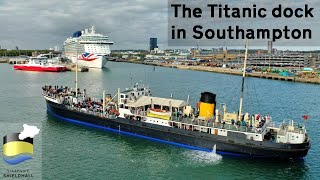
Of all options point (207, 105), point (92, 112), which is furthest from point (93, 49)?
point (207, 105)

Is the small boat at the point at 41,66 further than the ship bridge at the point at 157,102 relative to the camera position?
Yes

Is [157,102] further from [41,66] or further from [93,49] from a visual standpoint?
[93,49]

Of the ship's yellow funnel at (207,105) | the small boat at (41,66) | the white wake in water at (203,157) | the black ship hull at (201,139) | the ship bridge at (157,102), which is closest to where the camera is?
the black ship hull at (201,139)

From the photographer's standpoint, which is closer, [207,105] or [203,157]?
[203,157]

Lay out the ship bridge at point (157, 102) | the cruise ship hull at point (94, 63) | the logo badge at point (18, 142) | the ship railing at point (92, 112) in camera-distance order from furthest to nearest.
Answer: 1. the cruise ship hull at point (94, 63)
2. the ship railing at point (92, 112)
3. the ship bridge at point (157, 102)
4. the logo badge at point (18, 142)

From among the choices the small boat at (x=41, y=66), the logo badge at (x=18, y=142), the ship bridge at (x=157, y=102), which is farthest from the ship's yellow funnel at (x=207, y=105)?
the small boat at (x=41, y=66)

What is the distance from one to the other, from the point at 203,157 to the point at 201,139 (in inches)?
66.3

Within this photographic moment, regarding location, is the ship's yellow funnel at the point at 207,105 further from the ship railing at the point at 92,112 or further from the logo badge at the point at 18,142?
the logo badge at the point at 18,142

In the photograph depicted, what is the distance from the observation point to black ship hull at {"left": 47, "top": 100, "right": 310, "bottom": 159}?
72.8 ft

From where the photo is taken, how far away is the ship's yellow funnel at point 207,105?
25.0m

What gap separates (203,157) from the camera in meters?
23.2

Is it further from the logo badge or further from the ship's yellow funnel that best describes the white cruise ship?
the logo badge

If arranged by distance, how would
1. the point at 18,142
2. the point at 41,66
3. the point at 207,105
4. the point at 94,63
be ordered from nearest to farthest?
the point at 18,142, the point at 207,105, the point at 41,66, the point at 94,63

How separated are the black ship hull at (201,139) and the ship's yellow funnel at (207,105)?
5.51 feet
